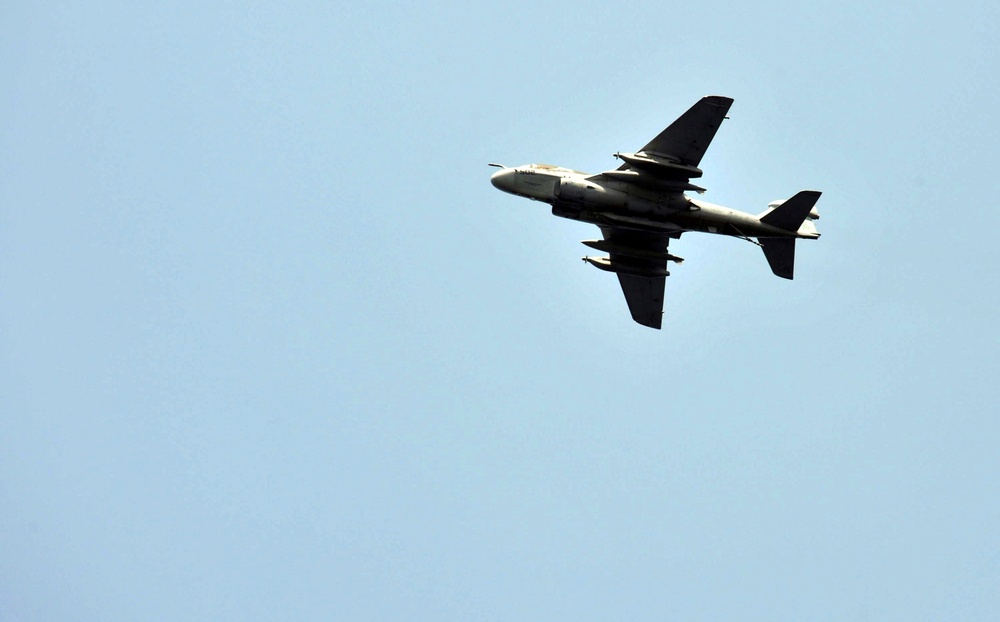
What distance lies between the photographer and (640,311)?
60.1 meters

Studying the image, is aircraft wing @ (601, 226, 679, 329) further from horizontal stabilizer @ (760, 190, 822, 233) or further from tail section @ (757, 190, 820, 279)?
horizontal stabilizer @ (760, 190, 822, 233)

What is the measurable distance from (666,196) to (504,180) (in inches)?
300

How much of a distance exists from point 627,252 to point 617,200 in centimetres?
467

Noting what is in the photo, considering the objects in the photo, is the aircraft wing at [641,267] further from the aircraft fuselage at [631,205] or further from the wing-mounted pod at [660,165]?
the wing-mounted pod at [660,165]

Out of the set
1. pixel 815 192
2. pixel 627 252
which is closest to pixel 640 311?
pixel 627 252

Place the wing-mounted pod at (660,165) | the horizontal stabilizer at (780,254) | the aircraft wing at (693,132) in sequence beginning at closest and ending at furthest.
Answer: the aircraft wing at (693,132)
the wing-mounted pod at (660,165)
the horizontal stabilizer at (780,254)

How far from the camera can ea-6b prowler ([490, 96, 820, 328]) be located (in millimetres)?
53344

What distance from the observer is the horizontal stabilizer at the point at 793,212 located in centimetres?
5378

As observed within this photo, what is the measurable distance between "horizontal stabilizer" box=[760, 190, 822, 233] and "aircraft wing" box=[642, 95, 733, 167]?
4375 millimetres

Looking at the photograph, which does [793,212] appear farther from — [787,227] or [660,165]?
[660,165]

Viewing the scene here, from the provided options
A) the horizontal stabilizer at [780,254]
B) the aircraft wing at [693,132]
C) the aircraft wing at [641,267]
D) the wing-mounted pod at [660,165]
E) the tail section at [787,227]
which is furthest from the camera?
the aircraft wing at [641,267]

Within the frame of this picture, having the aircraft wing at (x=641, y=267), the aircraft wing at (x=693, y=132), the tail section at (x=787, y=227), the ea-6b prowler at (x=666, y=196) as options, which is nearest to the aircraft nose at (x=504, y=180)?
the ea-6b prowler at (x=666, y=196)

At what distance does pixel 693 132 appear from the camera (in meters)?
53.1

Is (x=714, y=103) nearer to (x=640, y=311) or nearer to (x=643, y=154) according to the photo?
(x=643, y=154)
